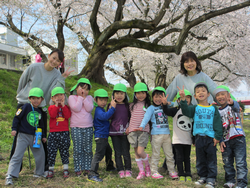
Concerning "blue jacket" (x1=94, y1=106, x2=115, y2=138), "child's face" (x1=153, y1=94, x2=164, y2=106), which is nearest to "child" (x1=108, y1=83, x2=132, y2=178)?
"blue jacket" (x1=94, y1=106, x2=115, y2=138)

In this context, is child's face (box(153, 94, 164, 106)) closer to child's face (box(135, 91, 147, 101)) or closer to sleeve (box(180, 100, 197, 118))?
child's face (box(135, 91, 147, 101))

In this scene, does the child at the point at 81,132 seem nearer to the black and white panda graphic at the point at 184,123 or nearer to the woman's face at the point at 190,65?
the black and white panda graphic at the point at 184,123

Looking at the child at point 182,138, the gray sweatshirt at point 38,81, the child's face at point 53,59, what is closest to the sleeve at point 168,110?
the child at point 182,138

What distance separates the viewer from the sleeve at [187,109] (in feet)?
10.7

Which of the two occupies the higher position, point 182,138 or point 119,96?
point 119,96

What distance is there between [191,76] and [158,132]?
108cm

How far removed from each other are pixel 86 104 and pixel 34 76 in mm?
957

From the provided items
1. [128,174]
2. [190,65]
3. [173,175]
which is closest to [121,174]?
[128,174]

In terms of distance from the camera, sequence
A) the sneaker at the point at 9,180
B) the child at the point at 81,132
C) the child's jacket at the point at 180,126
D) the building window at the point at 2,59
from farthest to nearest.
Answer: the building window at the point at 2,59 < the child at the point at 81,132 < the child's jacket at the point at 180,126 < the sneaker at the point at 9,180

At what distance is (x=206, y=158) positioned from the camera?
3289 millimetres

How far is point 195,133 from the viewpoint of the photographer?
10.9 ft

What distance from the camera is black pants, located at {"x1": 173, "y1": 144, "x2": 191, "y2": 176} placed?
340 centimetres

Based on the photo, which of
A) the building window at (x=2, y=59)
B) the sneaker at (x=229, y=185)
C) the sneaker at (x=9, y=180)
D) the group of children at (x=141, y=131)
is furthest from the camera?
the building window at (x=2, y=59)

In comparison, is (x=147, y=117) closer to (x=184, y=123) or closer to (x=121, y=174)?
(x=184, y=123)
